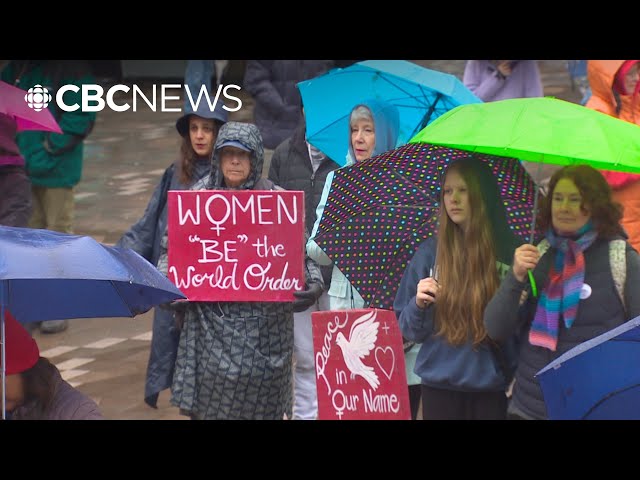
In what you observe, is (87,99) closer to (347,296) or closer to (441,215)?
(347,296)

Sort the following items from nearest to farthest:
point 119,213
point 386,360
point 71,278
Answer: point 71,278 < point 386,360 < point 119,213

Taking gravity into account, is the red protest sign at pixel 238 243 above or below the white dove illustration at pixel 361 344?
above

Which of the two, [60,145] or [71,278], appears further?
[60,145]

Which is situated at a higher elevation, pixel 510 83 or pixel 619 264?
pixel 510 83

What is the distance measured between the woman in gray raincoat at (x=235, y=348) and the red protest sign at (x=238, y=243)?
0.10 metres

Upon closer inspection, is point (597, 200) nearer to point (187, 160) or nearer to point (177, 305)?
point (177, 305)

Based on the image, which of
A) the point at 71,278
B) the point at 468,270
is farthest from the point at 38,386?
the point at 468,270

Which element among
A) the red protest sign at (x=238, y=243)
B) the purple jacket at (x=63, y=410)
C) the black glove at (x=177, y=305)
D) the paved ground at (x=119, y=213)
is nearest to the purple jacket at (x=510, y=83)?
the paved ground at (x=119, y=213)

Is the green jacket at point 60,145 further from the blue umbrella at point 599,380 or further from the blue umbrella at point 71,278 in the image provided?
the blue umbrella at point 599,380

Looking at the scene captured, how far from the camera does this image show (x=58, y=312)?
5.12 m

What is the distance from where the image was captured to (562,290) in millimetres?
5457

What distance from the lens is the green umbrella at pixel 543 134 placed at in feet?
16.1

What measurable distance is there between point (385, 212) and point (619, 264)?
1.04 m
